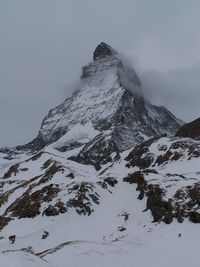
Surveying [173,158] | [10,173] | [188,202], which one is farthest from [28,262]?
[10,173]

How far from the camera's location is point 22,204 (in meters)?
90.1

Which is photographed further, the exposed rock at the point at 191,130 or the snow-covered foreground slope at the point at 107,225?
the exposed rock at the point at 191,130

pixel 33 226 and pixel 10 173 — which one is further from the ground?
pixel 10 173

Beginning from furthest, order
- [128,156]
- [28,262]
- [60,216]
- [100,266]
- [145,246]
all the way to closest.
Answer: [128,156]
[60,216]
[145,246]
[100,266]
[28,262]

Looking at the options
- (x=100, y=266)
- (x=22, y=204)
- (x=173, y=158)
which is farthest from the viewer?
(x=173, y=158)

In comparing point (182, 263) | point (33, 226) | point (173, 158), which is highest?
point (173, 158)

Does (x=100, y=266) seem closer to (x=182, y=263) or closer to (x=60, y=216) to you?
(x=182, y=263)

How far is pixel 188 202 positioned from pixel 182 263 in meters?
18.0

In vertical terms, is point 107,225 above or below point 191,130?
below

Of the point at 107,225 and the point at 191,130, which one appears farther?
the point at 191,130

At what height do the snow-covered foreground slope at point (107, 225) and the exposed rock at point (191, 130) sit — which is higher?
the exposed rock at point (191, 130)

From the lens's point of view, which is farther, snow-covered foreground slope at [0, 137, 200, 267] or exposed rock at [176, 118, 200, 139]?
exposed rock at [176, 118, 200, 139]

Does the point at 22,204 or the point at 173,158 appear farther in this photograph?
the point at 173,158

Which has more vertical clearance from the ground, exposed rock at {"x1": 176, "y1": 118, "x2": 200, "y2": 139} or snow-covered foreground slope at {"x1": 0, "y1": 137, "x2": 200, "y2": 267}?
exposed rock at {"x1": 176, "y1": 118, "x2": 200, "y2": 139}
